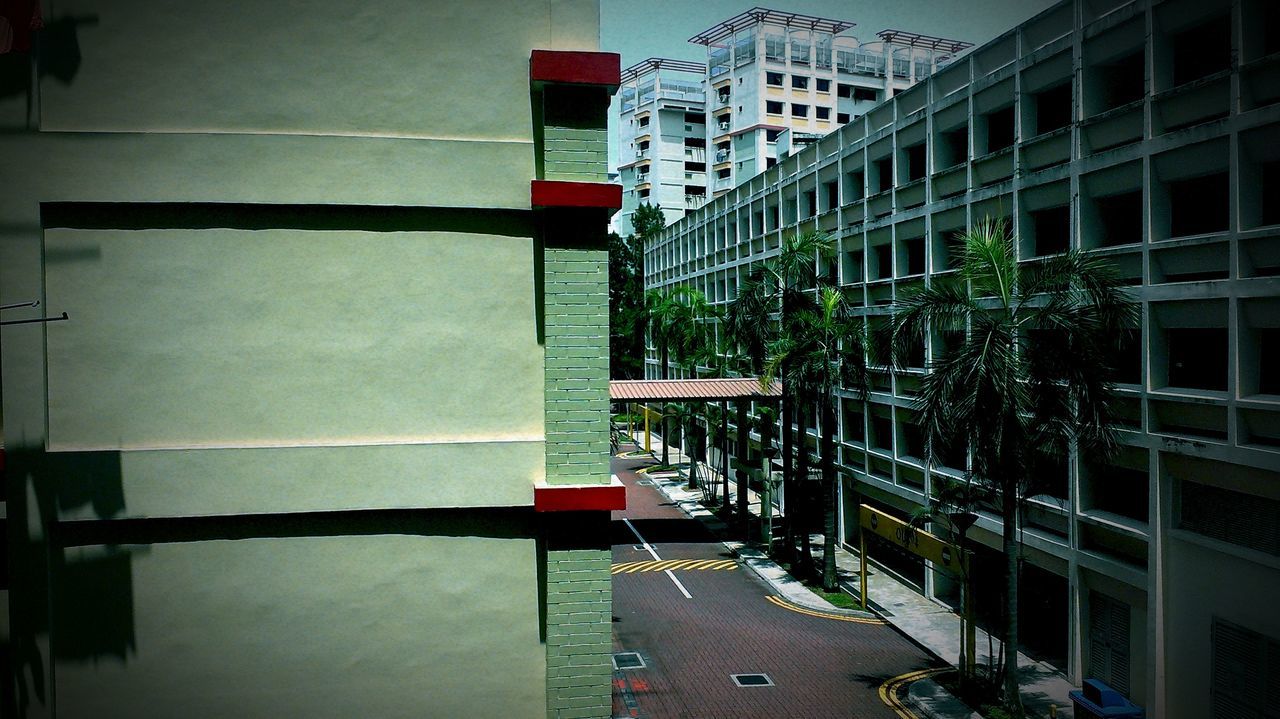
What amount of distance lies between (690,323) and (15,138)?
4220 cm

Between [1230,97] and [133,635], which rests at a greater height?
[1230,97]

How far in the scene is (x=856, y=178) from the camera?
37500 millimetres

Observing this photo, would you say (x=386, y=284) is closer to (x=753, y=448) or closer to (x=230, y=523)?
(x=230, y=523)

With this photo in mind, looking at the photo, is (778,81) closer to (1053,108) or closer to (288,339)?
(1053,108)

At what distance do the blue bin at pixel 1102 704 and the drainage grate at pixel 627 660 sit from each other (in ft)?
34.7

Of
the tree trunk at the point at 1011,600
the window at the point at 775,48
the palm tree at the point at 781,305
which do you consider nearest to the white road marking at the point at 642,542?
the palm tree at the point at 781,305

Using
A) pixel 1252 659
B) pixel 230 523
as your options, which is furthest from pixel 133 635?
pixel 1252 659

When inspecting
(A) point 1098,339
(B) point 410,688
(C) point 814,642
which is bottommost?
(C) point 814,642

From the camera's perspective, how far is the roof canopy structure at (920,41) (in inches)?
3462

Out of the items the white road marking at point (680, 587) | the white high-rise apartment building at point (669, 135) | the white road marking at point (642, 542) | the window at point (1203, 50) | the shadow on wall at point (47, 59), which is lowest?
the white road marking at point (680, 587)

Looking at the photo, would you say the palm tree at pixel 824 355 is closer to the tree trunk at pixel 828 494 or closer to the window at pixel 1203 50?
the tree trunk at pixel 828 494

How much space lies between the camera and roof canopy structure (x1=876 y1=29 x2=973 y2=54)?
289 ft

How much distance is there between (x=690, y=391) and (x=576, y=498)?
26.6 meters

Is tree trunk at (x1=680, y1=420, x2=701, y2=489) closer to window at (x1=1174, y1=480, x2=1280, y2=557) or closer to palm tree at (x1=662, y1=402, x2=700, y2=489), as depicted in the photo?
palm tree at (x1=662, y1=402, x2=700, y2=489)
